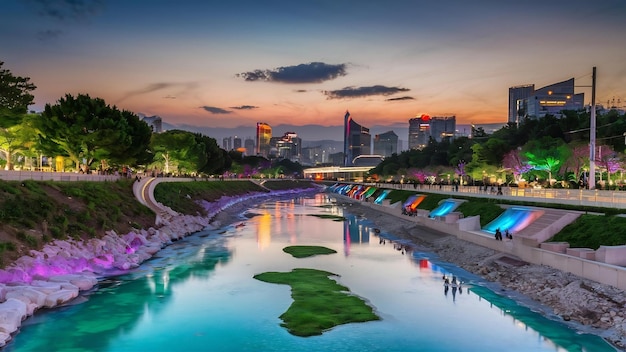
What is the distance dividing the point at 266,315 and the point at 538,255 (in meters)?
20.0

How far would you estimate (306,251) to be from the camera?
50.7 metres

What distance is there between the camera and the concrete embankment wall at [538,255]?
1017 inches

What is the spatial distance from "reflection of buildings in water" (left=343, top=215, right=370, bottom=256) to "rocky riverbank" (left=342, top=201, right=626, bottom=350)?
42.3 feet

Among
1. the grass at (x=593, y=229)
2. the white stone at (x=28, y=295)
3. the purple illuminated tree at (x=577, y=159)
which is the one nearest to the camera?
the white stone at (x=28, y=295)

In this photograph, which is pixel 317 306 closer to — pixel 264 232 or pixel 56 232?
pixel 56 232

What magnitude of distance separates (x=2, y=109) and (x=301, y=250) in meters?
41.2

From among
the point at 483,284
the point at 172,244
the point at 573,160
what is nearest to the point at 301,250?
the point at 172,244

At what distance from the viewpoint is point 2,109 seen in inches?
2285

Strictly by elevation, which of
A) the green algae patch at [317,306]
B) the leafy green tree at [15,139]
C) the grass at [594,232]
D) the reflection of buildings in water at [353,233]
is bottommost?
the reflection of buildings in water at [353,233]

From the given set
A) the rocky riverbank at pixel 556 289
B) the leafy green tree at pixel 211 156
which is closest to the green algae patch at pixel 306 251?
the rocky riverbank at pixel 556 289

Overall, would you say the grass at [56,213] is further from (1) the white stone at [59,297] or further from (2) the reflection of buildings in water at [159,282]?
(2) the reflection of buildings in water at [159,282]

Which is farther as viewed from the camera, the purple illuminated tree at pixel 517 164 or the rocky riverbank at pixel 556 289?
the purple illuminated tree at pixel 517 164

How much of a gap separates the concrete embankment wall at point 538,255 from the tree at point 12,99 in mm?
54947

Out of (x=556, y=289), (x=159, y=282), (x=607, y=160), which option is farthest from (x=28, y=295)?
(x=607, y=160)
